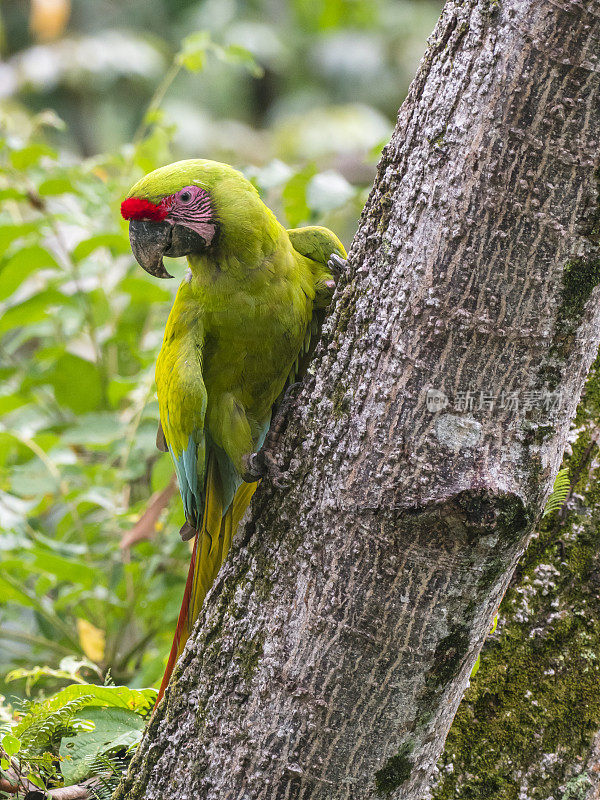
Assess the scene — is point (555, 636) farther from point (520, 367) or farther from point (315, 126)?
point (315, 126)

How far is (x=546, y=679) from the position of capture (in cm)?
111

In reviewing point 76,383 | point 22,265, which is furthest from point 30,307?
point 76,383

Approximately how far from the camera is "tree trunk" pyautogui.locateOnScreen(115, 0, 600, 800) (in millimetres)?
773

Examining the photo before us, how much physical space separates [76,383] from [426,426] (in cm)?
154

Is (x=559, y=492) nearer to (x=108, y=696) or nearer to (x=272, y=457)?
(x=272, y=457)

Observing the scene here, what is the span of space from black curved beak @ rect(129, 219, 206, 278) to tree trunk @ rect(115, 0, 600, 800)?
432 millimetres

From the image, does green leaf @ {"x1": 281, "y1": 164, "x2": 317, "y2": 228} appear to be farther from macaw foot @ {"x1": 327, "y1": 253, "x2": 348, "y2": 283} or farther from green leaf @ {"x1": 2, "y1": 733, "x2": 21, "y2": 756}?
green leaf @ {"x1": 2, "y1": 733, "x2": 21, "y2": 756}

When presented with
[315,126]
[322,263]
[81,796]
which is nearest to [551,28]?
[322,263]

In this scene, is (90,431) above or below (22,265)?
below

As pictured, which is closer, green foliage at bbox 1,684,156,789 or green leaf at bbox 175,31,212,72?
green foliage at bbox 1,684,156,789

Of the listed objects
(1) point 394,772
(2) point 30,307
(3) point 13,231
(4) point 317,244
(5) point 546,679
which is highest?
(4) point 317,244

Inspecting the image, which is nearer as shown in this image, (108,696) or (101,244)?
(108,696)

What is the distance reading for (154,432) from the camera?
187 centimetres

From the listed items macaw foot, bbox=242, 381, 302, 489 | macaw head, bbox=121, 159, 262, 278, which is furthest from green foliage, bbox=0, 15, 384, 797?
macaw foot, bbox=242, 381, 302, 489
